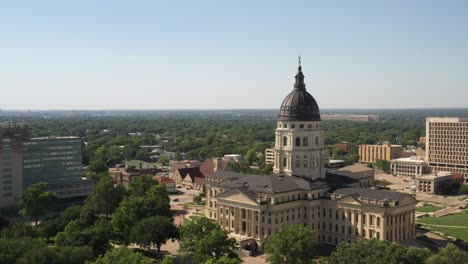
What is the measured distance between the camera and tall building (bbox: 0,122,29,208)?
133 meters

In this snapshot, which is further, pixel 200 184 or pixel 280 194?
pixel 200 184

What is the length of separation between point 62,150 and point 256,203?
246 ft

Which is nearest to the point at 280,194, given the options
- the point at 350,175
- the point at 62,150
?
the point at 350,175

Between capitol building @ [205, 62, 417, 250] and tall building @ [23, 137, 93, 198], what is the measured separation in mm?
52242

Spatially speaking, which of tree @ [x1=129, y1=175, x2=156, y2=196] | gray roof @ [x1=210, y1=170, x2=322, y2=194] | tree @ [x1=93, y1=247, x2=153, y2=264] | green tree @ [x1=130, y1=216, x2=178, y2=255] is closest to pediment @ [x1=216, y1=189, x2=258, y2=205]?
gray roof @ [x1=210, y1=170, x2=322, y2=194]

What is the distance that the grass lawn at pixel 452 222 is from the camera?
11031 centimetres

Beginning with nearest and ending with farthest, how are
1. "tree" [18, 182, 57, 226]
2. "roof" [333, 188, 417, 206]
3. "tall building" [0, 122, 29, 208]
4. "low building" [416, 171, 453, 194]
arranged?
"roof" [333, 188, 417, 206]
"tree" [18, 182, 57, 226]
"tall building" [0, 122, 29, 208]
"low building" [416, 171, 453, 194]

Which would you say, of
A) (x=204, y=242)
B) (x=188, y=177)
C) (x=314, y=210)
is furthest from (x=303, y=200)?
(x=188, y=177)

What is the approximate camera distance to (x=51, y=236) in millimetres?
100500

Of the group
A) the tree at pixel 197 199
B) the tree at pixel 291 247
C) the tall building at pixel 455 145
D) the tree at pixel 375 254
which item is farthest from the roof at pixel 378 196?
the tall building at pixel 455 145

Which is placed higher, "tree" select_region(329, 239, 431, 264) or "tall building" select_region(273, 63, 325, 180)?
"tall building" select_region(273, 63, 325, 180)

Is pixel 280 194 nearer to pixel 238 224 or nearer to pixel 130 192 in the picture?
pixel 238 224

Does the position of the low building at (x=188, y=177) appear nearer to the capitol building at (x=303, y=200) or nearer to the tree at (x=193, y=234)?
the capitol building at (x=303, y=200)

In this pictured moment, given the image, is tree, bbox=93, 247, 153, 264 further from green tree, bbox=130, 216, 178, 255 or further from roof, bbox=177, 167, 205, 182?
roof, bbox=177, 167, 205, 182
